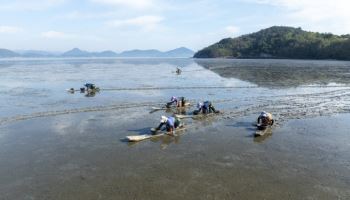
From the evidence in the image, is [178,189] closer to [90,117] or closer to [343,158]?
[343,158]

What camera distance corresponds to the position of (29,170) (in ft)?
62.9

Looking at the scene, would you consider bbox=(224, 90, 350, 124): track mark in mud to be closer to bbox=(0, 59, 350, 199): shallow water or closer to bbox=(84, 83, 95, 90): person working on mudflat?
bbox=(0, 59, 350, 199): shallow water

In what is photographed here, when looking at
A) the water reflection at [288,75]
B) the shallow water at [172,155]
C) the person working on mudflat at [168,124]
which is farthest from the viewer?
the water reflection at [288,75]

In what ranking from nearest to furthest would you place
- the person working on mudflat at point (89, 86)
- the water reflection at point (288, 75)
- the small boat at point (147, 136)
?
1. the small boat at point (147, 136)
2. the person working on mudflat at point (89, 86)
3. the water reflection at point (288, 75)

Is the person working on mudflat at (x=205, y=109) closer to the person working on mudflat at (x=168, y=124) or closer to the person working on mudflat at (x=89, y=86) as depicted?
the person working on mudflat at (x=168, y=124)

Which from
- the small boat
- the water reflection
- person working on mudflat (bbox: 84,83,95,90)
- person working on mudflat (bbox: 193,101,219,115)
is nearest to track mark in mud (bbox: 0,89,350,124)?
person working on mudflat (bbox: 193,101,219,115)

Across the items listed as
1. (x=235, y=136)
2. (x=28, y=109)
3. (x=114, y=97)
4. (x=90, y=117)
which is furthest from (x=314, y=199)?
(x=114, y=97)

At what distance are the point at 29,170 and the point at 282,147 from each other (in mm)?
14525

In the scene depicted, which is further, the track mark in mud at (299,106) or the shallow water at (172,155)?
the track mark in mud at (299,106)

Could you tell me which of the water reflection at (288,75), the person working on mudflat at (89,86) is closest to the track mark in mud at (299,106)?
the water reflection at (288,75)

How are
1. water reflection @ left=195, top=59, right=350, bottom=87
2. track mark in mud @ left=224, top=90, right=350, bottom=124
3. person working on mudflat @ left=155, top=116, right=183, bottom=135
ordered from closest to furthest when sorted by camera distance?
person working on mudflat @ left=155, top=116, right=183, bottom=135 → track mark in mud @ left=224, top=90, right=350, bottom=124 → water reflection @ left=195, top=59, right=350, bottom=87

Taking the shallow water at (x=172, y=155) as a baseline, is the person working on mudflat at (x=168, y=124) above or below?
above

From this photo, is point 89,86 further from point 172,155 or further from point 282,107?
point 172,155

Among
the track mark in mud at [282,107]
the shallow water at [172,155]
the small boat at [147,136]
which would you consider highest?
the track mark in mud at [282,107]
